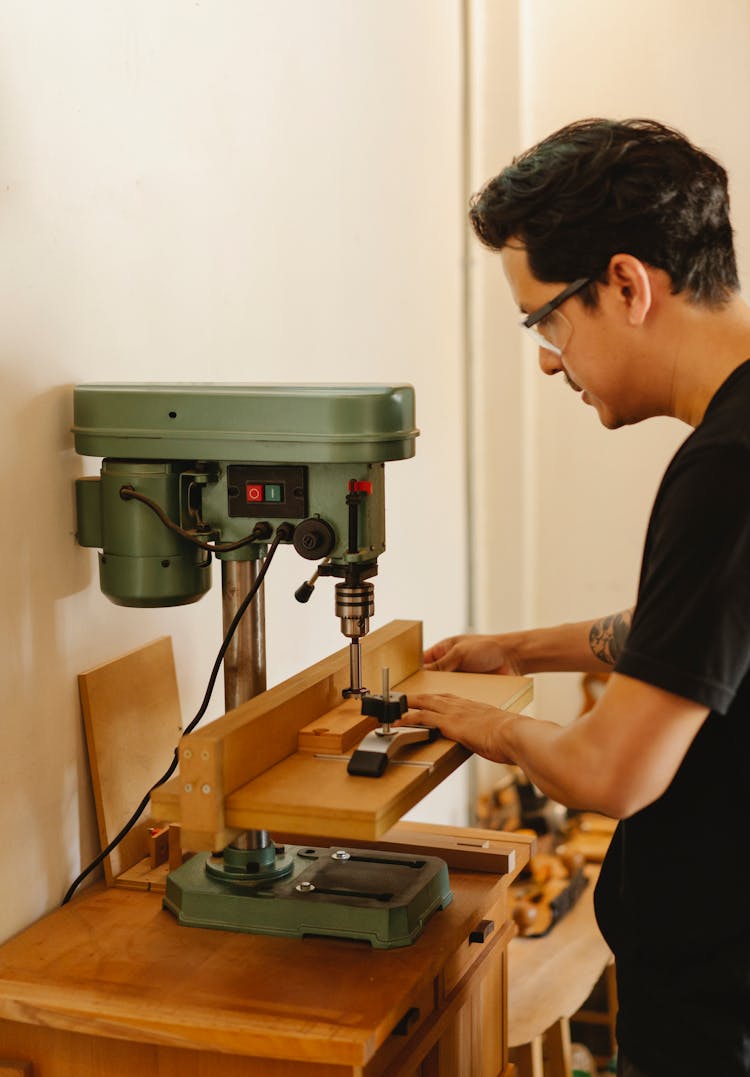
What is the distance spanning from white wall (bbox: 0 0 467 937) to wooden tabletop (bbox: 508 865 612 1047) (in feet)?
2.64

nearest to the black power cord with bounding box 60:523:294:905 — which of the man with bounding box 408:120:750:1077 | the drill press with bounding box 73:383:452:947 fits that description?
the drill press with bounding box 73:383:452:947

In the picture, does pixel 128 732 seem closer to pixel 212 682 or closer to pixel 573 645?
pixel 212 682

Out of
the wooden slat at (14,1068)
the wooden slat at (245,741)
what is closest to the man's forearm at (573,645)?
the wooden slat at (245,741)

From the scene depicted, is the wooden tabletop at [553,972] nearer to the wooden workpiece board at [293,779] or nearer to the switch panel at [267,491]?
the wooden workpiece board at [293,779]

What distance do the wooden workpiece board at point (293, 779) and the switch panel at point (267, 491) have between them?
228 millimetres

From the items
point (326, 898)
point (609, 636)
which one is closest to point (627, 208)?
point (609, 636)

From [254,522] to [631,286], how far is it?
542 millimetres

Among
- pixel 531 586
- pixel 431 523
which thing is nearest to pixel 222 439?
pixel 431 523

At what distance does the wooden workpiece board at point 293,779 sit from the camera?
4.59 ft

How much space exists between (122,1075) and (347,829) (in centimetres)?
43

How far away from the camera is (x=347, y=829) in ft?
4.52

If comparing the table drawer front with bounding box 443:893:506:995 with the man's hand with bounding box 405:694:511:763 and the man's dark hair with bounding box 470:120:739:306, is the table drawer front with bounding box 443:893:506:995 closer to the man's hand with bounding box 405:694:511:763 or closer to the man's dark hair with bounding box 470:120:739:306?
the man's hand with bounding box 405:694:511:763

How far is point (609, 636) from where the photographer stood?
2021 millimetres

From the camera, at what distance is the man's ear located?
144cm
